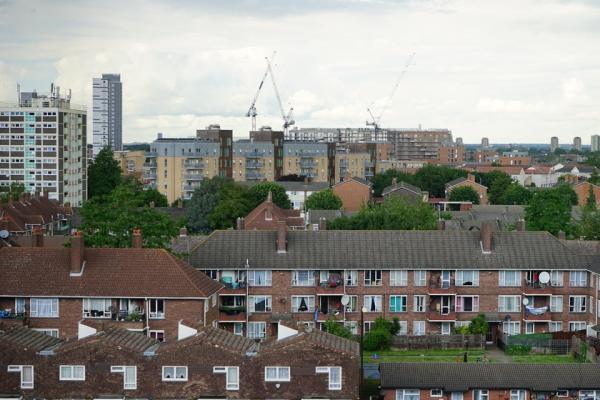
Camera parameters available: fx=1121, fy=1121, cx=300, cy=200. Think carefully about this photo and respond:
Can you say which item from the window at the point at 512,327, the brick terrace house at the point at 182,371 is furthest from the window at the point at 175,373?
the window at the point at 512,327

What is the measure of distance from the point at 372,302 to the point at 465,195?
10479 cm

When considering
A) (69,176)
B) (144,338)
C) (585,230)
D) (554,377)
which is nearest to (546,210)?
(585,230)

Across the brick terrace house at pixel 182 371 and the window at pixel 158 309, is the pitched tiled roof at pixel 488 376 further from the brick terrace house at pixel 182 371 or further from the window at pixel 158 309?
the window at pixel 158 309

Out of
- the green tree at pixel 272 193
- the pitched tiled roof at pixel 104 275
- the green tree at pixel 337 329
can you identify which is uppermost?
the green tree at pixel 272 193

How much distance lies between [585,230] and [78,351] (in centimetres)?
6066

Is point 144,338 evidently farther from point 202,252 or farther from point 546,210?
point 546,210

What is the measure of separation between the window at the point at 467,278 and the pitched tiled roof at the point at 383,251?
515 millimetres

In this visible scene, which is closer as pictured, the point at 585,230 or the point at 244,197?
the point at 585,230

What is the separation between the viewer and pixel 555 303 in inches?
2879

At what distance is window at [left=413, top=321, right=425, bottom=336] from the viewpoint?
7262cm

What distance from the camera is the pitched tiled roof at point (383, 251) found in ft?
237

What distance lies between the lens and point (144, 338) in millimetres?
51531

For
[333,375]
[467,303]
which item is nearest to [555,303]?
[467,303]

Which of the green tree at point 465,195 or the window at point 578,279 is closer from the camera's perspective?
the window at point 578,279
